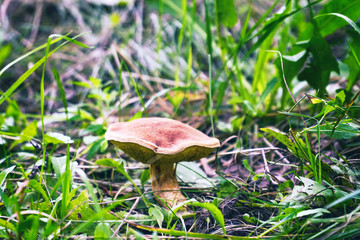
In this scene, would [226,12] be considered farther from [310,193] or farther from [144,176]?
[310,193]

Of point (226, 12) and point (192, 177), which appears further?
point (226, 12)

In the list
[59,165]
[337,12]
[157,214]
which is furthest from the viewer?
[337,12]

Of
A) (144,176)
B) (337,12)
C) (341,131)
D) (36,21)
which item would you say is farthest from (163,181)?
(36,21)

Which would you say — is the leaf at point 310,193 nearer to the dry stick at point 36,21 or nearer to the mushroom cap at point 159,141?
the mushroom cap at point 159,141

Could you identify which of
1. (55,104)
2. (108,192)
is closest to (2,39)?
(55,104)

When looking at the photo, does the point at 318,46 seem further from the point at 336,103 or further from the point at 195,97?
the point at 195,97

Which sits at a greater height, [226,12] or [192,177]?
[226,12]

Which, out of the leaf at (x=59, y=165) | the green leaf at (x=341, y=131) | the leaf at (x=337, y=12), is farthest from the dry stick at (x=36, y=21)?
the green leaf at (x=341, y=131)
